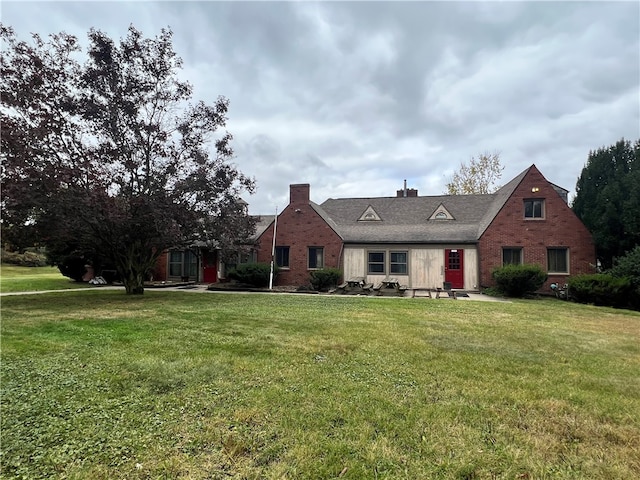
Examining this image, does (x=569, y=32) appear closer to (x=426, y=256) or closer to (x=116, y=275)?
(x=426, y=256)

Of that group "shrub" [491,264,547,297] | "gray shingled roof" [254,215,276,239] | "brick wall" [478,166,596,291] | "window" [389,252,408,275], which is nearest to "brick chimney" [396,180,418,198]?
"window" [389,252,408,275]

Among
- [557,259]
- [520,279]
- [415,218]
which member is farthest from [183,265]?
[557,259]

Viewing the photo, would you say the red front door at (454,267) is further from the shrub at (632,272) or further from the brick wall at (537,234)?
the shrub at (632,272)

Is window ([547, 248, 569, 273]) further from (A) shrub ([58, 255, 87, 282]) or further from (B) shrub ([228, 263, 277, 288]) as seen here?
(A) shrub ([58, 255, 87, 282])

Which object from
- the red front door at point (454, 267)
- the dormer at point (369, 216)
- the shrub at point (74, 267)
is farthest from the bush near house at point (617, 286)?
the shrub at point (74, 267)

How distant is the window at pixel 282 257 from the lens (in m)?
22.0

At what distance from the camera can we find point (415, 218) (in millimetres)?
22766

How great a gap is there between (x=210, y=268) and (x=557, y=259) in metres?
20.7

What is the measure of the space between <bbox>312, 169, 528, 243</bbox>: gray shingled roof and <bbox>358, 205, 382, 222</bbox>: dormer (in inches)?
8.7

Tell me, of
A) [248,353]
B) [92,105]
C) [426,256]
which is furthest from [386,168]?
[248,353]

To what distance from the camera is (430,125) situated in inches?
775

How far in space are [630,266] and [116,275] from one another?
2731 cm

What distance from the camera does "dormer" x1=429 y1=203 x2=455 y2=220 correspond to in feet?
73.0

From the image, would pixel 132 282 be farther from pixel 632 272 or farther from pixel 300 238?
pixel 632 272
